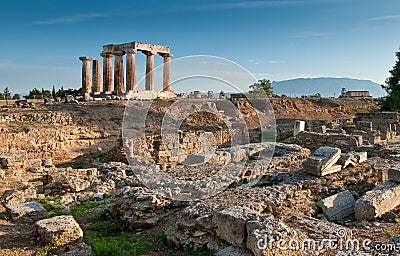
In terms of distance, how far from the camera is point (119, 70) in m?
37.5

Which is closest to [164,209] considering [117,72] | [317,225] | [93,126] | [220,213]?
[220,213]

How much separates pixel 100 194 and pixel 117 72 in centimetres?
2893

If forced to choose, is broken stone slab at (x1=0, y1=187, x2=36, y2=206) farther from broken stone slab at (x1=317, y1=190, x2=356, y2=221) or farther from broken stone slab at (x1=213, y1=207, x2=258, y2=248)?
broken stone slab at (x1=317, y1=190, x2=356, y2=221)

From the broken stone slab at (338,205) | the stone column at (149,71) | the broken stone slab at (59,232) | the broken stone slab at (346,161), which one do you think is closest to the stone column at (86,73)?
the stone column at (149,71)

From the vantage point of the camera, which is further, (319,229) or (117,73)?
(117,73)

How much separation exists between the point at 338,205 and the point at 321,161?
1363mm

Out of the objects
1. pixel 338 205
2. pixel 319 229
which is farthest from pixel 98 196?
pixel 319 229

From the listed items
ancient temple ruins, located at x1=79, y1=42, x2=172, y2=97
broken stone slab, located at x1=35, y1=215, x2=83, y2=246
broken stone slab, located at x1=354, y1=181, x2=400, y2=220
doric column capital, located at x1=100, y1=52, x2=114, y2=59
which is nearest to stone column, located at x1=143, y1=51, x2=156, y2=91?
ancient temple ruins, located at x1=79, y1=42, x2=172, y2=97

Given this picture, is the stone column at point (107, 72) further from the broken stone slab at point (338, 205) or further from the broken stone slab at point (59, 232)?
the broken stone slab at point (338, 205)

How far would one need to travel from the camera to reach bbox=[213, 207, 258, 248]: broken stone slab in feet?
17.3

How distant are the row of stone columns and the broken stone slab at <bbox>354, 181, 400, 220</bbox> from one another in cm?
3120

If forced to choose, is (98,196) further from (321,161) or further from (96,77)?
(96,77)

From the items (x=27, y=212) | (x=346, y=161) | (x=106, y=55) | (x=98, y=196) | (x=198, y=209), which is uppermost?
(x=106, y=55)

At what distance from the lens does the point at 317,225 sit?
5.75 metres
